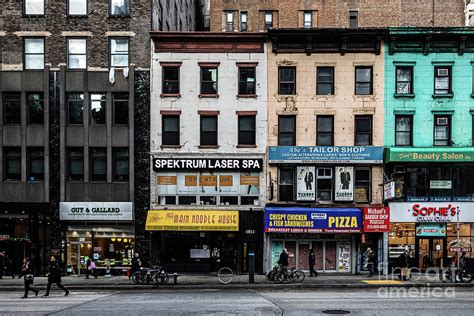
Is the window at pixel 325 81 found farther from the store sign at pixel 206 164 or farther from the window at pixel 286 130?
the store sign at pixel 206 164

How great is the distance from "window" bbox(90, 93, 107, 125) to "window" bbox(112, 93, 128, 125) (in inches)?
25.4

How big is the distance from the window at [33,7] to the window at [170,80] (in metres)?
8.28

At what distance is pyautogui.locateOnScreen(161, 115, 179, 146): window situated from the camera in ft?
112

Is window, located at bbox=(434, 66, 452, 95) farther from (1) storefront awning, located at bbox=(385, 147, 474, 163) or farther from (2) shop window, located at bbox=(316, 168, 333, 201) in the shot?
(2) shop window, located at bbox=(316, 168, 333, 201)

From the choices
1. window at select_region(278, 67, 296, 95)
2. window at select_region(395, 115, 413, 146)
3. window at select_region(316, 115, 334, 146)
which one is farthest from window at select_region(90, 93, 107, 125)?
window at select_region(395, 115, 413, 146)

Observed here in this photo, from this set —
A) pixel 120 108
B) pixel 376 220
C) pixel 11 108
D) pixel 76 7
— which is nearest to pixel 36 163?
pixel 11 108

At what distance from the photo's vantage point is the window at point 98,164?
33.8 m

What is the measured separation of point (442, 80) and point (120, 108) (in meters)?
19.5

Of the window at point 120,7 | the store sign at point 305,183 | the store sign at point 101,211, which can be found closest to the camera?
the store sign at point 101,211

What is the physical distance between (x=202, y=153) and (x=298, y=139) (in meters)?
5.82

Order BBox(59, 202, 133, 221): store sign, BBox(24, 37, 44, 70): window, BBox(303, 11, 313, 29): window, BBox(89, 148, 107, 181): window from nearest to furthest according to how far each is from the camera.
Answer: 1. BBox(59, 202, 133, 221): store sign
2. BBox(89, 148, 107, 181): window
3. BBox(24, 37, 44, 70): window
4. BBox(303, 11, 313, 29): window

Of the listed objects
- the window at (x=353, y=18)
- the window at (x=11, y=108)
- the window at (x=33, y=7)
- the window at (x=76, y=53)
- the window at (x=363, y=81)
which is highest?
the window at (x=353, y=18)

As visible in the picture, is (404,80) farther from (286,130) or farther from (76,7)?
(76,7)

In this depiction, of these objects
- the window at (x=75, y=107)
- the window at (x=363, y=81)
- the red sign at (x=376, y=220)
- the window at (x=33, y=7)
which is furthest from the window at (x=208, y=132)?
the window at (x=33, y=7)
